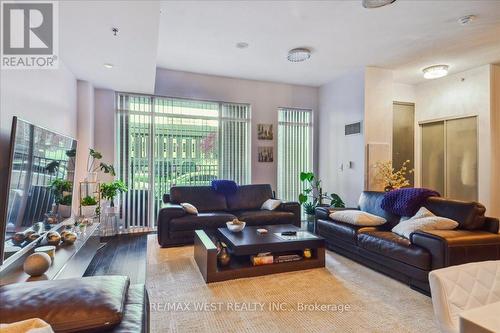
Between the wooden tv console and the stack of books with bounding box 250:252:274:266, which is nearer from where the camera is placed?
the wooden tv console

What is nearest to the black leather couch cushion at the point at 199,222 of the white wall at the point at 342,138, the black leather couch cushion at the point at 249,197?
the black leather couch cushion at the point at 249,197

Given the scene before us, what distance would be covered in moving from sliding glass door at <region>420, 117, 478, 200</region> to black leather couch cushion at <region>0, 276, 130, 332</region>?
580cm

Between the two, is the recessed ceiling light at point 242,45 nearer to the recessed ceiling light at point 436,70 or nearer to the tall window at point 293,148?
the tall window at point 293,148

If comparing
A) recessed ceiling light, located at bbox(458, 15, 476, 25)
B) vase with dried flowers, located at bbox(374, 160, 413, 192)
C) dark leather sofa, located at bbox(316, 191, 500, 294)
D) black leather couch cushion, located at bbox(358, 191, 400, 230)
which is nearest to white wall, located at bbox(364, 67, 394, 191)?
vase with dried flowers, located at bbox(374, 160, 413, 192)

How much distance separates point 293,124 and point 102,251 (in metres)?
4.29

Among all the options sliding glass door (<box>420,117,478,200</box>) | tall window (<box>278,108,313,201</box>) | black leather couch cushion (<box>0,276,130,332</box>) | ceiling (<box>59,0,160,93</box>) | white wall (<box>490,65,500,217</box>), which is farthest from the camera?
tall window (<box>278,108,313,201</box>)

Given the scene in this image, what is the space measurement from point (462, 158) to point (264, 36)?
13.9 feet

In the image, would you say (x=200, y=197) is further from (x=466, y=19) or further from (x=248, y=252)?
(x=466, y=19)

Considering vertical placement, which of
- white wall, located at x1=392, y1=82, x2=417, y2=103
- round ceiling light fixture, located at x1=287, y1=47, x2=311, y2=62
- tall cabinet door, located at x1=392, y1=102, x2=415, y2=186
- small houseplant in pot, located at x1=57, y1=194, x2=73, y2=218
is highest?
round ceiling light fixture, located at x1=287, y1=47, x2=311, y2=62

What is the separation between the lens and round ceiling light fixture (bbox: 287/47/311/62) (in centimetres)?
403

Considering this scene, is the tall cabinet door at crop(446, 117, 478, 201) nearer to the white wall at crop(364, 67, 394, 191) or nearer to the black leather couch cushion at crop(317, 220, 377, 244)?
the white wall at crop(364, 67, 394, 191)

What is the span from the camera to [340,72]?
16.7ft

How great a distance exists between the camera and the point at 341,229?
3.51 m

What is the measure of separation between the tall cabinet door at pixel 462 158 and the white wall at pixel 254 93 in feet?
8.38
